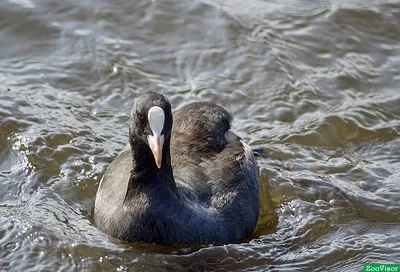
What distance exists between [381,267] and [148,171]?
172 cm

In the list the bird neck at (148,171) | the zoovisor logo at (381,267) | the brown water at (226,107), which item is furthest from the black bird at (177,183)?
the zoovisor logo at (381,267)

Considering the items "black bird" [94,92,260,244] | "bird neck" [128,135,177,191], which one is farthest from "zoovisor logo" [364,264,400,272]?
"bird neck" [128,135,177,191]

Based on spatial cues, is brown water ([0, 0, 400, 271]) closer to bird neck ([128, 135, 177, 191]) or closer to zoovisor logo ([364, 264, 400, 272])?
zoovisor logo ([364, 264, 400, 272])

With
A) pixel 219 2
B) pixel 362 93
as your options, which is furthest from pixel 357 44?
pixel 219 2

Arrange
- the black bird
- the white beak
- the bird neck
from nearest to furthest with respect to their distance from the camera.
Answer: the white beak
the black bird
the bird neck

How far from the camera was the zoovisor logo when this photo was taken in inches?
239

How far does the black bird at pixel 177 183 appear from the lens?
19.7ft

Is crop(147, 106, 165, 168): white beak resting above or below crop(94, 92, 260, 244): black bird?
above

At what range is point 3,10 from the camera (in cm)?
964

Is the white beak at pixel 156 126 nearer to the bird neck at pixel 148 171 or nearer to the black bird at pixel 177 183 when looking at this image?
the black bird at pixel 177 183

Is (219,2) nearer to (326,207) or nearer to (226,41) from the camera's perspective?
(226,41)

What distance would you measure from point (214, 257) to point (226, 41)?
12.3 feet

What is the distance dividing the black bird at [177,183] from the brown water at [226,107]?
132 millimetres

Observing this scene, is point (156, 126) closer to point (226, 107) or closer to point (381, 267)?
point (381, 267)
